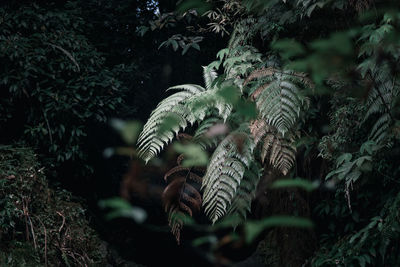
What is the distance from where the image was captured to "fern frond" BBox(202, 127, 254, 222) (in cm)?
265

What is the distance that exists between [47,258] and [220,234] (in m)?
1.62

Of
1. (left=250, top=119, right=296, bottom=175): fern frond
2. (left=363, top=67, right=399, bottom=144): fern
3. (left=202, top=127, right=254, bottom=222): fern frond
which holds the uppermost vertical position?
(left=363, top=67, right=399, bottom=144): fern

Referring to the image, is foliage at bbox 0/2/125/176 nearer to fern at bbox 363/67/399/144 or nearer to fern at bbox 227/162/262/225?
fern at bbox 227/162/262/225

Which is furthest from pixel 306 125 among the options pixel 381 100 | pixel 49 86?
pixel 49 86

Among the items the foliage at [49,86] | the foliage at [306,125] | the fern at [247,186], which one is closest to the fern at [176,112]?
the foliage at [306,125]

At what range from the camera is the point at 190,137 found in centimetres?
289

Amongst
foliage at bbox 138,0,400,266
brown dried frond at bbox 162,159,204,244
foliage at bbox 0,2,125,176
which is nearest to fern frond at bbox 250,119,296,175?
foliage at bbox 138,0,400,266

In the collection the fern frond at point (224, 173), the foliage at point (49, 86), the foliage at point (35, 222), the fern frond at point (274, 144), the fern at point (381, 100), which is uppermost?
the foliage at point (49, 86)

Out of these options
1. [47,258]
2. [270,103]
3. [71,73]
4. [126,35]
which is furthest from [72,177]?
[270,103]

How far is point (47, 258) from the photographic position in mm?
2885

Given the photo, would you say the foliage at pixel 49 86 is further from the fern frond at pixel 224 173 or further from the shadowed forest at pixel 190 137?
the fern frond at pixel 224 173

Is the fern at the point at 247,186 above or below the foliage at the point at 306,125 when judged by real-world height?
below

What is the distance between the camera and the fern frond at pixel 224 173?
2.65 metres

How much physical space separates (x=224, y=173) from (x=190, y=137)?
14.2 inches
